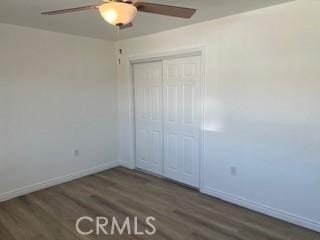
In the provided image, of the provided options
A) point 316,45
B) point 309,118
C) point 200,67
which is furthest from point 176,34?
point 309,118

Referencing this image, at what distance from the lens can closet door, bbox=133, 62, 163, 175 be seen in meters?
4.20

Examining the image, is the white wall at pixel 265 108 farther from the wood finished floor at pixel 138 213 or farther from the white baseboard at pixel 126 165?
the white baseboard at pixel 126 165

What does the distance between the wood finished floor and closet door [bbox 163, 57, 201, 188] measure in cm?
31

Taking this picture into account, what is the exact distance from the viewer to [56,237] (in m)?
2.60

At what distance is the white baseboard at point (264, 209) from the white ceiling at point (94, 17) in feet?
7.69

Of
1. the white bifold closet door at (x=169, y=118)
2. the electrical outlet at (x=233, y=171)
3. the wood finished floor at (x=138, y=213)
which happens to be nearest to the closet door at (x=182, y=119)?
the white bifold closet door at (x=169, y=118)

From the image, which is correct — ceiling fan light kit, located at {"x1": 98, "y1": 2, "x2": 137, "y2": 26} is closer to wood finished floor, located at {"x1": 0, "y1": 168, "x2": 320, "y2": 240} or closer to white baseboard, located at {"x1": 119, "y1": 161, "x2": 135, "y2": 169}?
wood finished floor, located at {"x1": 0, "y1": 168, "x2": 320, "y2": 240}

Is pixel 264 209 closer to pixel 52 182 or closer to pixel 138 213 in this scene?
pixel 138 213

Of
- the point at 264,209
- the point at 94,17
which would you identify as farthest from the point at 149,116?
the point at 264,209

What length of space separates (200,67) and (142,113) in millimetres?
1472

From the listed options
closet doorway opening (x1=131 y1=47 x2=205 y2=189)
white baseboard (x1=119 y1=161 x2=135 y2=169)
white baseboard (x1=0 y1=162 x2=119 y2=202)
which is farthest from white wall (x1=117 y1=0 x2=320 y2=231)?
white baseboard (x1=0 y1=162 x2=119 y2=202)

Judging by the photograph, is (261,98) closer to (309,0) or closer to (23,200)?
(309,0)

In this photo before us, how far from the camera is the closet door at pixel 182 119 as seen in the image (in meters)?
3.66

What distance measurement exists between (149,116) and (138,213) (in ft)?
5.90
